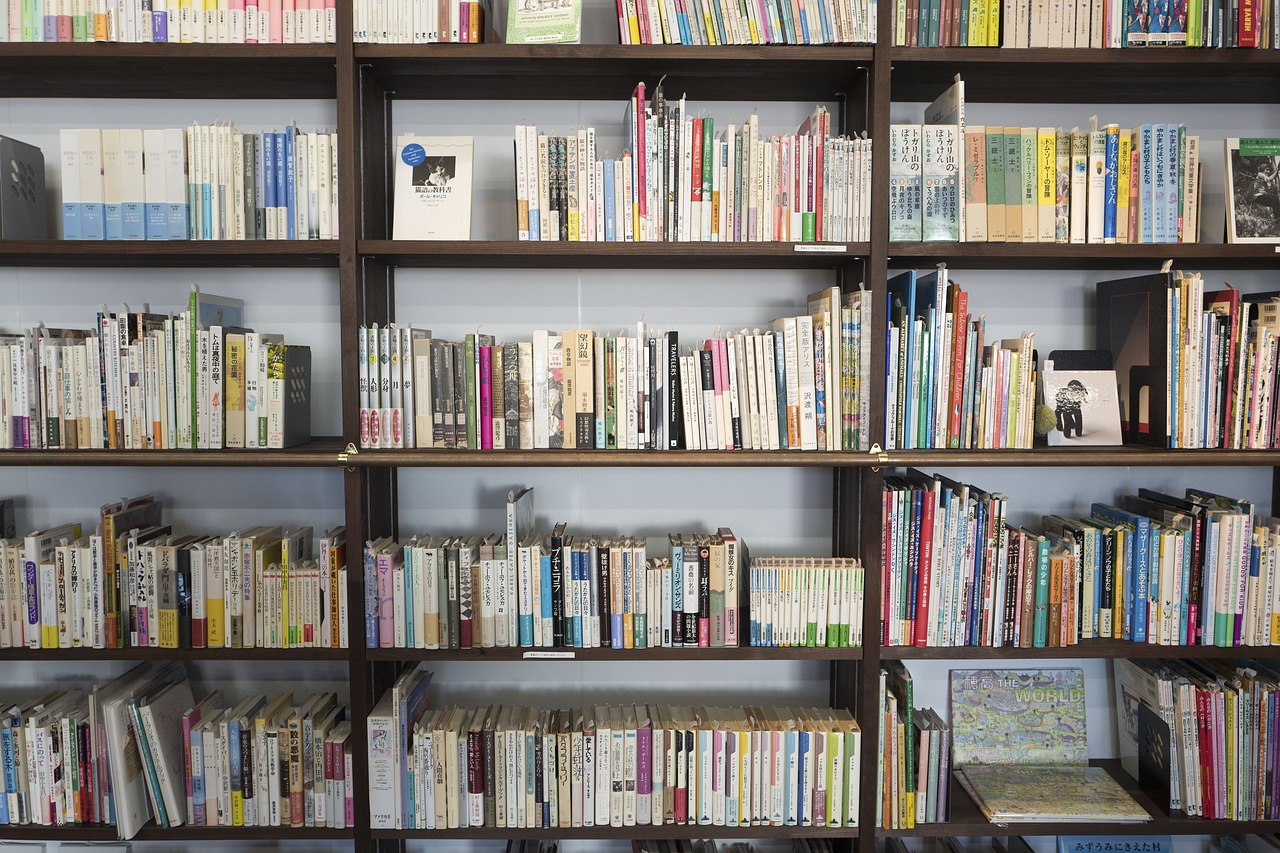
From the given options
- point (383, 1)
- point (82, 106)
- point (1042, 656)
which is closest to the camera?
point (383, 1)

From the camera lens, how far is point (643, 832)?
1.82 m

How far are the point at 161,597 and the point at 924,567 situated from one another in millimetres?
1814

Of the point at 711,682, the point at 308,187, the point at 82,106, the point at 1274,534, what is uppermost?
the point at 82,106

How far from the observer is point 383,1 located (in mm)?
1700

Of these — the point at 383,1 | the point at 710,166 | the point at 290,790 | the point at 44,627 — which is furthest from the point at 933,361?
the point at 44,627

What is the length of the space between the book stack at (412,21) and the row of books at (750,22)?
13.9 inches

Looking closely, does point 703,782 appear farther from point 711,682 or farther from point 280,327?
point 280,327

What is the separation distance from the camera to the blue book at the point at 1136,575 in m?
1.83

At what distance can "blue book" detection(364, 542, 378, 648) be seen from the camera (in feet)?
5.87

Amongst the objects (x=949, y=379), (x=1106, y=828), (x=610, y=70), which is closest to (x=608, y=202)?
(x=610, y=70)

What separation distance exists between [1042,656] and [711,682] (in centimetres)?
84

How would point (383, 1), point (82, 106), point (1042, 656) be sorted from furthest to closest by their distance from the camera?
point (82, 106), point (1042, 656), point (383, 1)

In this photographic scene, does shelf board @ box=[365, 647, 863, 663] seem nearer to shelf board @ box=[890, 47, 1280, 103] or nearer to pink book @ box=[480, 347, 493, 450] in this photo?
pink book @ box=[480, 347, 493, 450]

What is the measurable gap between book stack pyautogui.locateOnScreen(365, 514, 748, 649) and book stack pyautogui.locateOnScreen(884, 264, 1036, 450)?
1.73 ft
